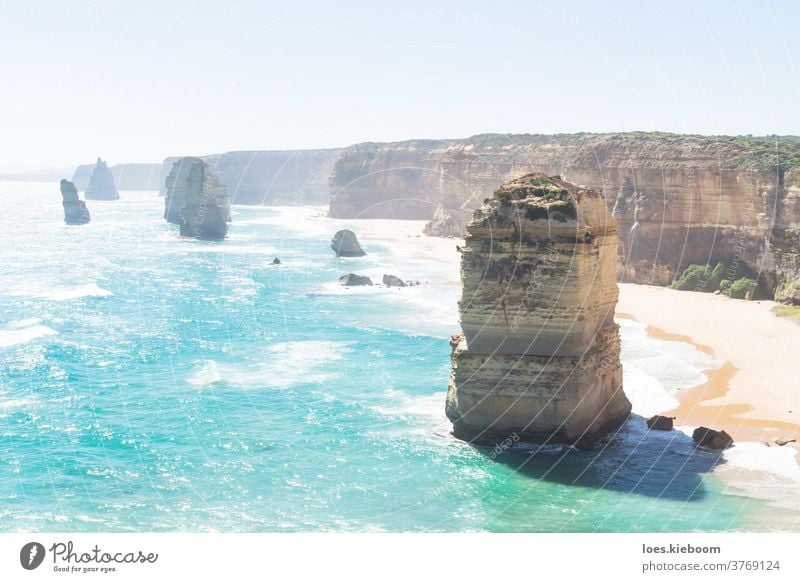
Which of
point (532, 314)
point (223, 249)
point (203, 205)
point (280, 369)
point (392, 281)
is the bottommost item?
point (223, 249)

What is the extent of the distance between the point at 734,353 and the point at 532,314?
18.5 meters

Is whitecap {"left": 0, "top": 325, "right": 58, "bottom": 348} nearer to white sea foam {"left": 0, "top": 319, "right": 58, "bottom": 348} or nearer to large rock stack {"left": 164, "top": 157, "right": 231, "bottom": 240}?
white sea foam {"left": 0, "top": 319, "right": 58, "bottom": 348}

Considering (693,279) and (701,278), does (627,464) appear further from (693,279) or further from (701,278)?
(693,279)

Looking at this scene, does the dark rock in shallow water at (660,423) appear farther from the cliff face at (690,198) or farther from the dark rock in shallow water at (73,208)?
the dark rock in shallow water at (73,208)

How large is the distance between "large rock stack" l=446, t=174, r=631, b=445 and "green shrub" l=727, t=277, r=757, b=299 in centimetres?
3016

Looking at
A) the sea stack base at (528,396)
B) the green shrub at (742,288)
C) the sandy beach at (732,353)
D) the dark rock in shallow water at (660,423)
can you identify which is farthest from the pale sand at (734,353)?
the sea stack base at (528,396)

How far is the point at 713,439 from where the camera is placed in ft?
84.3

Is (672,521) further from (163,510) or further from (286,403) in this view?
(286,403)

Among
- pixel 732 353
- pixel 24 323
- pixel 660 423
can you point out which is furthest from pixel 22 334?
pixel 732 353

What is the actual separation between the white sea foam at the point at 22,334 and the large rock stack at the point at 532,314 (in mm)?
28627

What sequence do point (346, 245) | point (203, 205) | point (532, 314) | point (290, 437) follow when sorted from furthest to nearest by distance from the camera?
1. point (203, 205)
2. point (346, 245)
3. point (290, 437)
4. point (532, 314)

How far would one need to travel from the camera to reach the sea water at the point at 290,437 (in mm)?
21672

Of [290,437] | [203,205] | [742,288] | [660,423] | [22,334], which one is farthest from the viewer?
[203,205]
